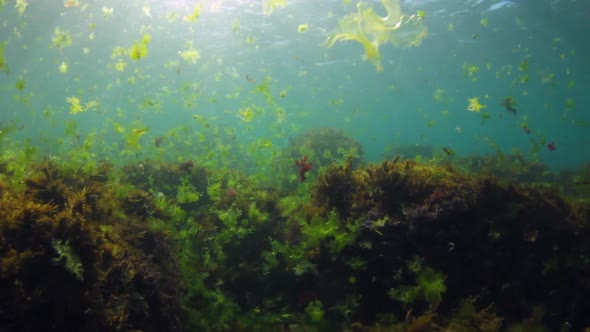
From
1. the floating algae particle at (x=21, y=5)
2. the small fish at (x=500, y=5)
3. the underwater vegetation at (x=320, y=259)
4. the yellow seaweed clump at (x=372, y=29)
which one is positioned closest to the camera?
the underwater vegetation at (x=320, y=259)

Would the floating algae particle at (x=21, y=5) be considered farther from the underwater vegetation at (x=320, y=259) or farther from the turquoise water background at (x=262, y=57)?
the underwater vegetation at (x=320, y=259)

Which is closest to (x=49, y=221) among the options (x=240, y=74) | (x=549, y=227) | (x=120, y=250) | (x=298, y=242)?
(x=120, y=250)

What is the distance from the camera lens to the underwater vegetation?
150 inches

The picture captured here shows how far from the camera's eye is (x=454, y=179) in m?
5.74

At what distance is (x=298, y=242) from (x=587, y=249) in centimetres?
445

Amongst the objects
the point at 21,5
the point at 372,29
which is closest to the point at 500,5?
the point at 372,29

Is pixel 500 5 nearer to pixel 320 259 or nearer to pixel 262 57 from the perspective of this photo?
pixel 262 57

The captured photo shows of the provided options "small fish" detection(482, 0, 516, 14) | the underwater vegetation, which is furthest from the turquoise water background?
the underwater vegetation

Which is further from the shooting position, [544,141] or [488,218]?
[544,141]

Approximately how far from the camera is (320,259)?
5.50m

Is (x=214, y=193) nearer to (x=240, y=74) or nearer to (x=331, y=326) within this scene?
(x=331, y=326)

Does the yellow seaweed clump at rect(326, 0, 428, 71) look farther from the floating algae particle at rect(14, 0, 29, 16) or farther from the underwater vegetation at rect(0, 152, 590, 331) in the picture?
the floating algae particle at rect(14, 0, 29, 16)

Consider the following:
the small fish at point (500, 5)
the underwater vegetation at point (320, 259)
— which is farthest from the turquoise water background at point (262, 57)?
the underwater vegetation at point (320, 259)

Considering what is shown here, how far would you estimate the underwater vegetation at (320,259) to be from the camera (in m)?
3.82
